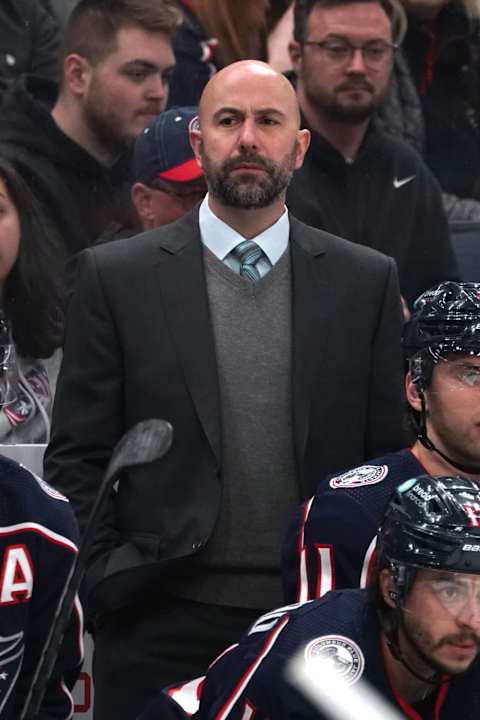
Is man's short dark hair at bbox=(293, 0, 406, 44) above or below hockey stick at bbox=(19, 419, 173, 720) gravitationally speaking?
above

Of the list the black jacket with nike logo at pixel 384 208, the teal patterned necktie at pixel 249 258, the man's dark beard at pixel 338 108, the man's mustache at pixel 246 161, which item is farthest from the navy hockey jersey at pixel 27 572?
the man's dark beard at pixel 338 108

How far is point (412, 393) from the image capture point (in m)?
3.61

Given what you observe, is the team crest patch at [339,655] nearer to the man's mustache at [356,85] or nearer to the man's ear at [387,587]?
the man's ear at [387,587]

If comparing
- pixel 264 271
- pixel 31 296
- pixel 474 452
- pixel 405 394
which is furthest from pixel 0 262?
pixel 474 452

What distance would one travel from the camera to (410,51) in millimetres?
5332

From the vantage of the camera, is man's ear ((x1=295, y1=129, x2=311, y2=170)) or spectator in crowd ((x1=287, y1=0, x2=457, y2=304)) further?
spectator in crowd ((x1=287, y1=0, x2=457, y2=304))

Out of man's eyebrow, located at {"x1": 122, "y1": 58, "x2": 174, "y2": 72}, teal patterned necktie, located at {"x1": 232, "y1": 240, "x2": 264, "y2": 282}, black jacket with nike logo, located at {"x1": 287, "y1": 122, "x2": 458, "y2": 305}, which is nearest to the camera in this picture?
teal patterned necktie, located at {"x1": 232, "y1": 240, "x2": 264, "y2": 282}

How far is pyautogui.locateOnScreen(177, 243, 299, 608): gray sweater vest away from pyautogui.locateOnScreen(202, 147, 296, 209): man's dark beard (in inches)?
7.7

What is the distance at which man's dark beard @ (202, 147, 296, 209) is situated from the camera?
381 cm

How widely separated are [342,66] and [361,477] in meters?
1.66

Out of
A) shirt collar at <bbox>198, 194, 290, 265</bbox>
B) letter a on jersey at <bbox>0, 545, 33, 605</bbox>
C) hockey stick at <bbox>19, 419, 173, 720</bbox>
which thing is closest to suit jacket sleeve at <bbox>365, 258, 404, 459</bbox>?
shirt collar at <bbox>198, 194, 290, 265</bbox>

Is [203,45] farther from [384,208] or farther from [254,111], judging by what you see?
[254,111]

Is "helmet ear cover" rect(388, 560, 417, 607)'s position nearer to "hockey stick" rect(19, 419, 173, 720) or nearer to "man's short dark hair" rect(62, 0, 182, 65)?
"hockey stick" rect(19, 419, 173, 720)

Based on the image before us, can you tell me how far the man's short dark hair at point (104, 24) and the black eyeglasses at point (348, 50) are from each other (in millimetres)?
472
